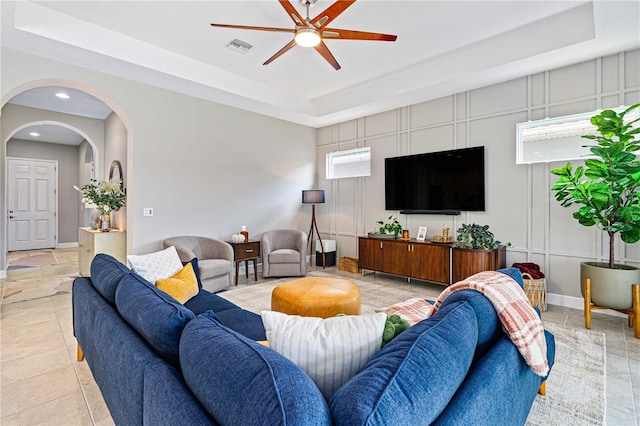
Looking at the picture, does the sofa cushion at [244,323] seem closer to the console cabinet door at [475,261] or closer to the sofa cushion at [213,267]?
the sofa cushion at [213,267]

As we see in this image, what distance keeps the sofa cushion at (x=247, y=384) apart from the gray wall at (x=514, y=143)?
13.6ft

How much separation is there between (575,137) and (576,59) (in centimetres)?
85

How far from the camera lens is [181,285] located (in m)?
2.48

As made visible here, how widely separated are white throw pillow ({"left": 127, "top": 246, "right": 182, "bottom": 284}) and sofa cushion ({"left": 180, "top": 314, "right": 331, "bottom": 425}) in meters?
1.83

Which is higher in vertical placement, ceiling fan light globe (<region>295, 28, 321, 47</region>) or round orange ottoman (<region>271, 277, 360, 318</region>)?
ceiling fan light globe (<region>295, 28, 321, 47</region>)

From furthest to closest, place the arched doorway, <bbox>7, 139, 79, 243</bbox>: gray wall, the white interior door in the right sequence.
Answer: <bbox>7, 139, 79, 243</bbox>: gray wall → the white interior door → the arched doorway

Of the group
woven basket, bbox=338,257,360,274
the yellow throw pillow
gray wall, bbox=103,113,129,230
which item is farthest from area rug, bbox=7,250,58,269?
woven basket, bbox=338,257,360,274

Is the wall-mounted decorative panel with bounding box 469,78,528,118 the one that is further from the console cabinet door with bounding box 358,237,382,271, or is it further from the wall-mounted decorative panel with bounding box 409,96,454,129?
the console cabinet door with bounding box 358,237,382,271

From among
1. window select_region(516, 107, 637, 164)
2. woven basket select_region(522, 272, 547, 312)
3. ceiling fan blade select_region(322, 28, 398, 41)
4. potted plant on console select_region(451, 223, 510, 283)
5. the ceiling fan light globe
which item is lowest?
woven basket select_region(522, 272, 547, 312)

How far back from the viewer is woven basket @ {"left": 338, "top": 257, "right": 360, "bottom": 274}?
5.54m

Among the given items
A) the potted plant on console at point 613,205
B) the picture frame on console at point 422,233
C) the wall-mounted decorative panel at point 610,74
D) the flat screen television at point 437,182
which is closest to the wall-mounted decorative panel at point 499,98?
the flat screen television at point 437,182

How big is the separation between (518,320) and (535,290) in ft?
8.76

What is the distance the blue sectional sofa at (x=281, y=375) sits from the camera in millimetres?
675

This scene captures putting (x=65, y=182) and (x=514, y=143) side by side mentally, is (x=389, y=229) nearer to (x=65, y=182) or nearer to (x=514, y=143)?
(x=514, y=143)
